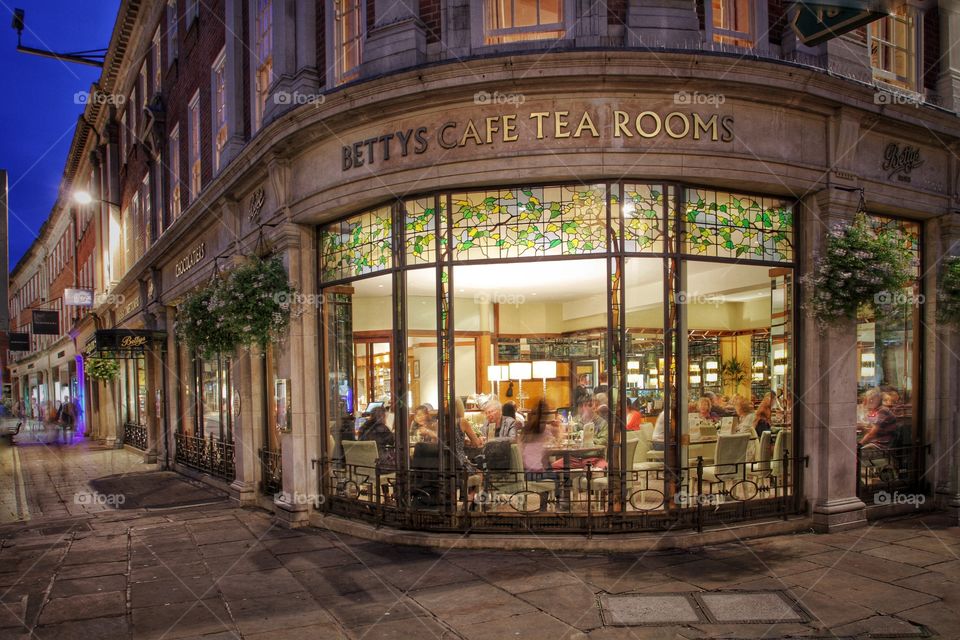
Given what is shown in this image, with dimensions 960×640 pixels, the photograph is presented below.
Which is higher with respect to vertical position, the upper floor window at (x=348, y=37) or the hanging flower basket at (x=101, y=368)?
the upper floor window at (x=348, y=37)

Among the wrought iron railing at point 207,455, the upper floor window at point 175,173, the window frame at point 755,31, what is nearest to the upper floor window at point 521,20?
the window frame at point 755,31

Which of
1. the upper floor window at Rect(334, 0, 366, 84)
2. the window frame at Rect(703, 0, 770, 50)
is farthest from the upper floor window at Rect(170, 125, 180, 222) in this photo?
the window frame at Rect(703, 0, 770, 50)

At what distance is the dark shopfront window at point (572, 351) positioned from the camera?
26.9 feet

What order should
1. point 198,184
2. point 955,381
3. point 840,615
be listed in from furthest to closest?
point 198,184, point 955,381, point 840,615

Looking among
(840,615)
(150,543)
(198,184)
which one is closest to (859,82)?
(840,615)

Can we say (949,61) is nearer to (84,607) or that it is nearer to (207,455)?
(84,607)

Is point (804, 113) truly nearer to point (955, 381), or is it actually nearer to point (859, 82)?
point (859, 82)

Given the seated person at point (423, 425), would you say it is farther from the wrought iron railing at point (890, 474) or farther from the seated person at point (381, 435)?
the wrought iron railing at point (890, 474)

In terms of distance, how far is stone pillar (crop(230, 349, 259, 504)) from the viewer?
11.7 meters

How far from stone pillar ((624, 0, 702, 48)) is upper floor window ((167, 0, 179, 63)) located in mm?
13212

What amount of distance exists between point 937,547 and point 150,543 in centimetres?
922

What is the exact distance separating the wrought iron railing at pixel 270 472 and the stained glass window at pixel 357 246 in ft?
10.7

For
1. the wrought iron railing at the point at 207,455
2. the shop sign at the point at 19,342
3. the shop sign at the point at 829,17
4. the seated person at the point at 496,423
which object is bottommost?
the wrought iron railing at the point at 207,455

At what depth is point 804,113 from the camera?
8.58 metres
